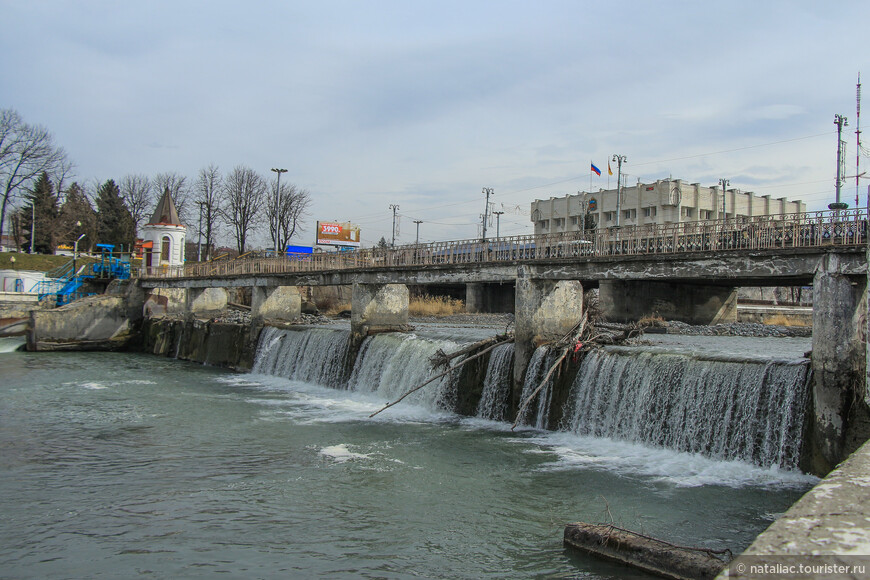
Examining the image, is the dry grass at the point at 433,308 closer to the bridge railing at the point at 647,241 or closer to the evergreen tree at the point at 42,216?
the bridge railing at the point at 647,241

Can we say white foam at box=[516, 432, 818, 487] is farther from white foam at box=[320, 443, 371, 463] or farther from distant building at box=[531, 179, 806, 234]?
distant building at box=[531, 179, 806, 234]

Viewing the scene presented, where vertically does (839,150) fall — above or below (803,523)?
above

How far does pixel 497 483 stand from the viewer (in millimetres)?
11922

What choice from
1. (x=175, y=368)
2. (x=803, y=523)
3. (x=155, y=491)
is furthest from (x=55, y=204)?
(x=803, y=523)

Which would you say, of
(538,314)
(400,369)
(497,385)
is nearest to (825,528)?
(538,314)

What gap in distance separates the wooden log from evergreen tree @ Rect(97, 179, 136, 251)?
70.3 meters

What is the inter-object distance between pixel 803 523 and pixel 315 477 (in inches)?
375

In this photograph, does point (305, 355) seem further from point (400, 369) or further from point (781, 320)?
point (781, 320)

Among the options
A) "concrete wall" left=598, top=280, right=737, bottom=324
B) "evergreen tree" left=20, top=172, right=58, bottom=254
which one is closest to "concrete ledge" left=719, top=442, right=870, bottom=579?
"concrete wall" left=598, top=280, right=737, bottom=324

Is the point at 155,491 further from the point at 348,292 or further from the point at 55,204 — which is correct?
the point at 55,204

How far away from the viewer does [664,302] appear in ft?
122

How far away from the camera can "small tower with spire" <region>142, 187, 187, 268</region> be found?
48344 mm

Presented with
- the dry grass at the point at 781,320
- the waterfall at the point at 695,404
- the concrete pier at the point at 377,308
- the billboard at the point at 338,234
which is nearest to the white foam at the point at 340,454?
the waterfall at the point at 695,404

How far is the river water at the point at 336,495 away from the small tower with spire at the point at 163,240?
3119cm
